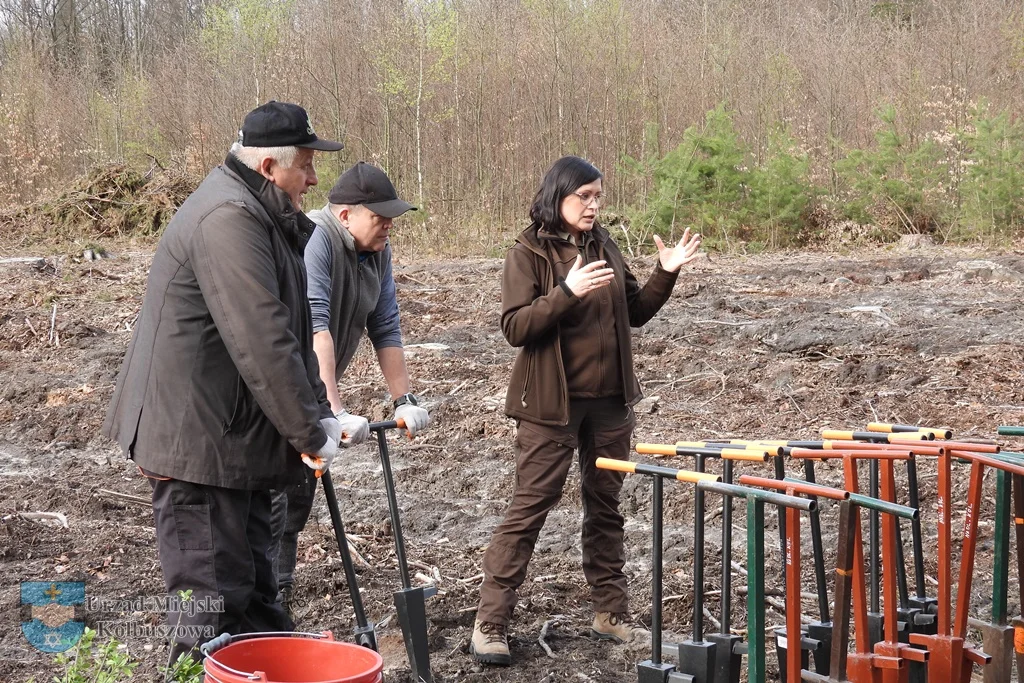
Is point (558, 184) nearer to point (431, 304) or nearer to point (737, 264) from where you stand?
point (431, 304)

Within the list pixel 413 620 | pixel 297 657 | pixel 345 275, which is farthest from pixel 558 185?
pixel 297 657

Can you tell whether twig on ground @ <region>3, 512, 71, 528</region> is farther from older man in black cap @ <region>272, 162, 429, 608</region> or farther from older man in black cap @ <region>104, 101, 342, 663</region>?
older man in black cap @ <region>104, 101, 342, 663</region>

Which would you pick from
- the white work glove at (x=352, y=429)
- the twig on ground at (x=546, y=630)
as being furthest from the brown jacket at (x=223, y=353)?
the twig on ground at (x=546, y=630)

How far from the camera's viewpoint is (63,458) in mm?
7148

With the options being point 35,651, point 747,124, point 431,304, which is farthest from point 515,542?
point 747,124

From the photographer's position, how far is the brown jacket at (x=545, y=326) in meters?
3.97

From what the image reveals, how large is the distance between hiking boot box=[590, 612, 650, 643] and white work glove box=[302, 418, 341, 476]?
1.53 m

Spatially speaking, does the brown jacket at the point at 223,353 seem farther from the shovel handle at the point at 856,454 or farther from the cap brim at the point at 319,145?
the shovel handle at the point at 856,454

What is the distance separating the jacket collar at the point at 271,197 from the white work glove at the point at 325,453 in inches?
22.5

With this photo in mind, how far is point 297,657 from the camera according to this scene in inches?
113

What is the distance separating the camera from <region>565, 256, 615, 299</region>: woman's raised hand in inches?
152

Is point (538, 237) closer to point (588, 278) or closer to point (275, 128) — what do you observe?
point (588, 278)

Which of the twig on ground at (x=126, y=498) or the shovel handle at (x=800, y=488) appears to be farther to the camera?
the twig on ground at (x=126, y=498)

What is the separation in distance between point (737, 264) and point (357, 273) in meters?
10.6
